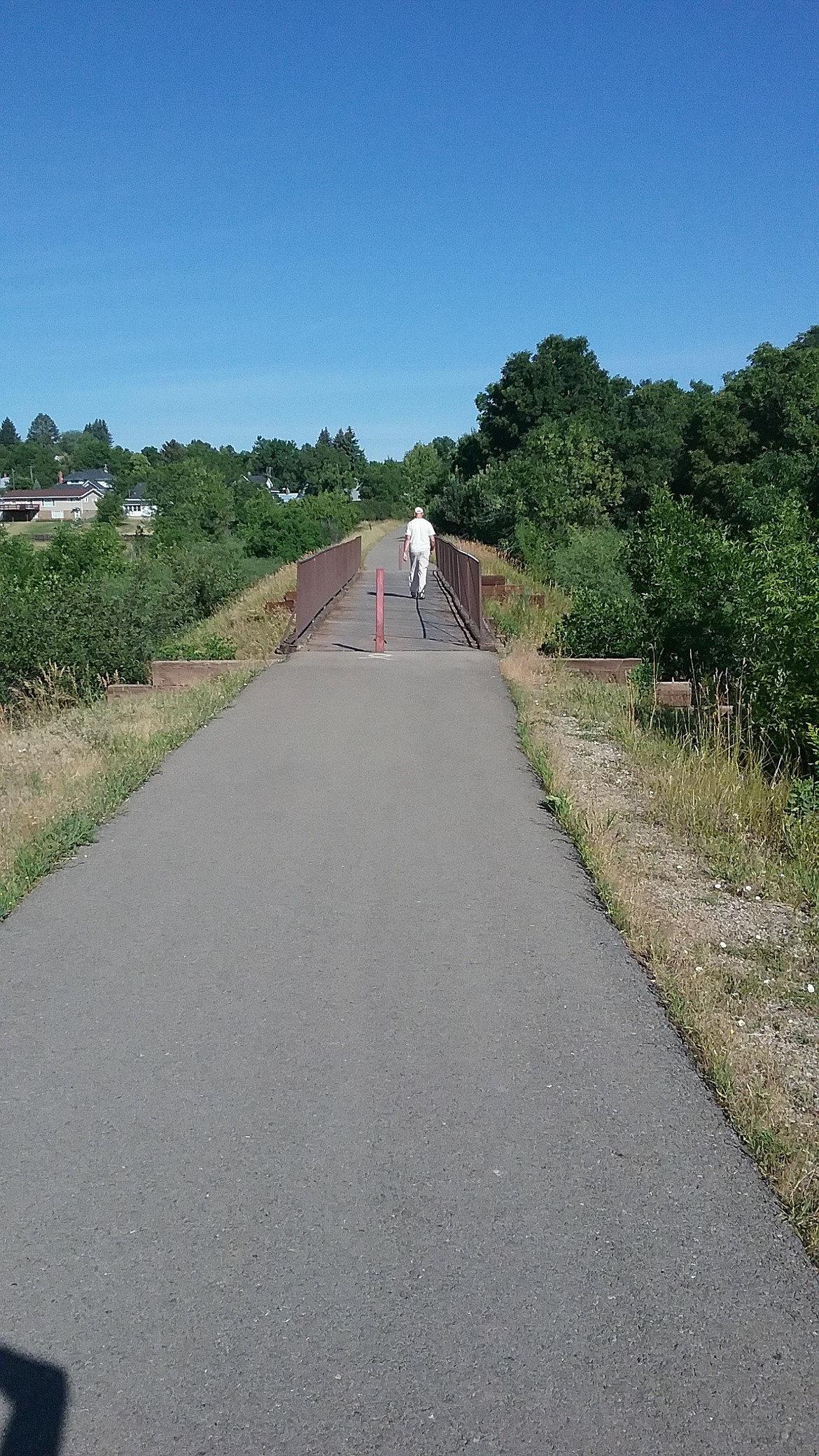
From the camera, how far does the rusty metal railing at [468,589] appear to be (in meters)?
18.7

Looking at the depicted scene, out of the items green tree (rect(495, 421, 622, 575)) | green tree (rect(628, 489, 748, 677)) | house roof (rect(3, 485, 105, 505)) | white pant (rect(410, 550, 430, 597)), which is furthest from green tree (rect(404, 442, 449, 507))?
green tree (rect(628, 489, 748, 677))

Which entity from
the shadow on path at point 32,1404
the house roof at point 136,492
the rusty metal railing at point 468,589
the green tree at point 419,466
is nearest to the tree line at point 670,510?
the rusty metal railing at point 468,589

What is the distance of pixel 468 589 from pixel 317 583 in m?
2.77

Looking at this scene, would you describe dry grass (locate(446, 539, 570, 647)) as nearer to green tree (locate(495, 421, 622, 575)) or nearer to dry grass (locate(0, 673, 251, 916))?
dry grass (locate(0, 673, 251, 916))

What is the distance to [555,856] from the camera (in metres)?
7.40

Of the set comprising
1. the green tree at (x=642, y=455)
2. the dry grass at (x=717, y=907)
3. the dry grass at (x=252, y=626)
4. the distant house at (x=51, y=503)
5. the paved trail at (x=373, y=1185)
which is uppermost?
the distant house at (x=51, y=503)

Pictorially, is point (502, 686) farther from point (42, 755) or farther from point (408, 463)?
point (408, 463)

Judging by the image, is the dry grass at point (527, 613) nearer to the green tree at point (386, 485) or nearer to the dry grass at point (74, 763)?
the dry grass at point (74, 763)

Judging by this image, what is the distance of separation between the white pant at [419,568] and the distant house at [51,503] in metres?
147

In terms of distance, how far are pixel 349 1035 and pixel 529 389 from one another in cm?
7151

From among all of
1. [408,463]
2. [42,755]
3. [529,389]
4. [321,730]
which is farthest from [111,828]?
[408,463]

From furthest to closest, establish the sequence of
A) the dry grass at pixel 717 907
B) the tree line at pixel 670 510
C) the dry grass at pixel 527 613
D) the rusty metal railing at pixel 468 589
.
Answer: the rusty metal railing at pixel 468 589
the dry grass at pixel 527 613
the tree line at pixel 670 510
the dry grass at pixel 717 907

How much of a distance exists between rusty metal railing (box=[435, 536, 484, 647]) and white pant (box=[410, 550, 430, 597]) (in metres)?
0.75

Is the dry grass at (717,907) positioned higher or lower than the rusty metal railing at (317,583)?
lower
